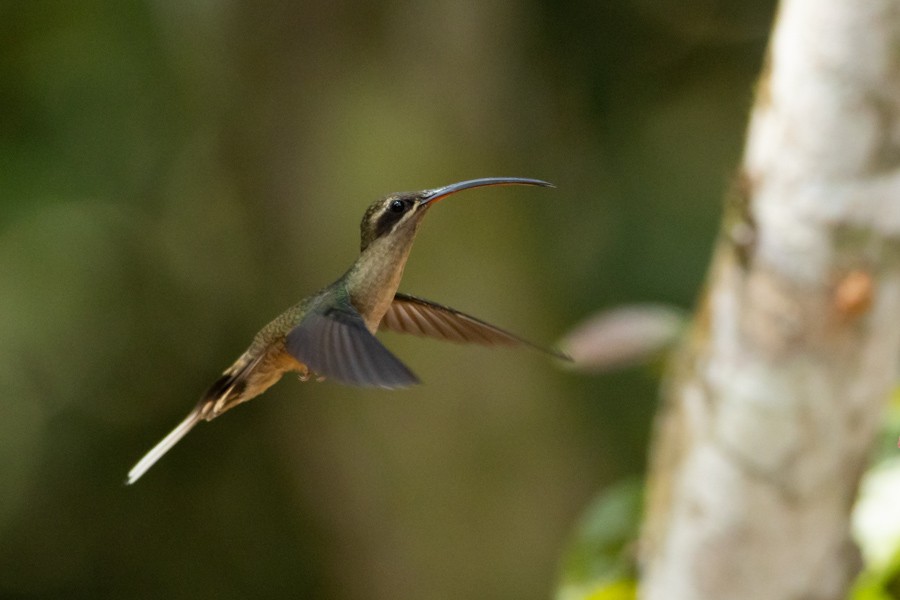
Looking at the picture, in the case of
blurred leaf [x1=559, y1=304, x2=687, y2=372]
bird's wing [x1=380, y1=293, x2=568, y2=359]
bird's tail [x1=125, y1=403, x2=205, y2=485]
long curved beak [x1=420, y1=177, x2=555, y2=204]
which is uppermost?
long curved beak [x1=420, y1=177, x2=555, y2=204]

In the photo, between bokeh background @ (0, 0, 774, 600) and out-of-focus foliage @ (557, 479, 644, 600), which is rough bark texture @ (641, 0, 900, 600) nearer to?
out-of-focus foliage @ (557, 479, 644, 600)

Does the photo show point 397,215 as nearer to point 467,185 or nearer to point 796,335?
point 467,185

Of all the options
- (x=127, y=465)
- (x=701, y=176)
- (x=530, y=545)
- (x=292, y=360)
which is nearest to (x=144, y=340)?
(x=127, y=465)

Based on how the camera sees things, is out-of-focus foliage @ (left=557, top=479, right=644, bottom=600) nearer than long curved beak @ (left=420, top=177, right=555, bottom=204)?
No

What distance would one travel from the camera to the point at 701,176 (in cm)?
351

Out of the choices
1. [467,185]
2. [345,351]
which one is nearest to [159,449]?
[345,351]

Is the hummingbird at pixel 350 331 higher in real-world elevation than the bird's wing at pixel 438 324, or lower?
higher

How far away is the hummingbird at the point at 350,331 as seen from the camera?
52cm

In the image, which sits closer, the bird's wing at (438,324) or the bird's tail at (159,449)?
the bird's tail at (159,449)

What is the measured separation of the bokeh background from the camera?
2535mm

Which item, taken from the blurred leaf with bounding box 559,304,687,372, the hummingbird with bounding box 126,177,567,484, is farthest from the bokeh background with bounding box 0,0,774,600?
the hummingbird with bounding box 126,177,567,484

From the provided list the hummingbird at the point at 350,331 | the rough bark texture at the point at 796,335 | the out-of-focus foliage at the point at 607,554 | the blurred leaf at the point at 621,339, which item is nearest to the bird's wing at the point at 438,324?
the hummingbird at the point at 350,331

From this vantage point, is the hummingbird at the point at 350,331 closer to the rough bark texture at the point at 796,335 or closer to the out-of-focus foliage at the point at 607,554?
the rough bark texture at the point at 796,335

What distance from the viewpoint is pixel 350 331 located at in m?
0.58
